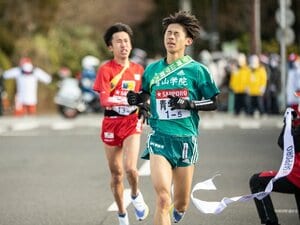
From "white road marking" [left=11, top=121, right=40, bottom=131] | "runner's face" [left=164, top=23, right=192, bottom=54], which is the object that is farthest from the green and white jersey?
"white road marking" [left=11, top=121, right=40, bottom=131]

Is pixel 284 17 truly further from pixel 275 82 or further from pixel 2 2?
pixel 2 2

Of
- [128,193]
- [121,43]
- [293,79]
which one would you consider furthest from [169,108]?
[293,79]

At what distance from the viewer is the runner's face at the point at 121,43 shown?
9.79 metres

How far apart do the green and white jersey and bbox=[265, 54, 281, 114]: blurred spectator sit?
22.5 m

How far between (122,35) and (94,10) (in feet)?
134

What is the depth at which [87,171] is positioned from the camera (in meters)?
15.6

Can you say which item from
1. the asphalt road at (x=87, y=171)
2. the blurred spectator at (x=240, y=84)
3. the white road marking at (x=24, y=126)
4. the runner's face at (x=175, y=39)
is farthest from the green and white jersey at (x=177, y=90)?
the blurred spectator at (x=240, y=84)

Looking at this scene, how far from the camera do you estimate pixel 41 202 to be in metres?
12.0

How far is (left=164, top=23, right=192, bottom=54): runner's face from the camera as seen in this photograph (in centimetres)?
819

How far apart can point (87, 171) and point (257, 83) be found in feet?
48.3

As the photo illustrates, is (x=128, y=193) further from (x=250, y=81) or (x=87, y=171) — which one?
(x=250, y=81)

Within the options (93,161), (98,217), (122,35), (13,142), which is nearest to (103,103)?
(122,35)

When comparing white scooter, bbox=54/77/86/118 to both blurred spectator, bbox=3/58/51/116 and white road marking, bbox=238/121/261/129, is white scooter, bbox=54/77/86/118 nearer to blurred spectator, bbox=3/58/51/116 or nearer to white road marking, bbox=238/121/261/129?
blurred spectator, bbox=3/58/51/116

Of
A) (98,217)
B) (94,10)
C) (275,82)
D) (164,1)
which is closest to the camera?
(98,217)
